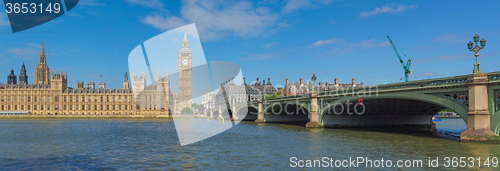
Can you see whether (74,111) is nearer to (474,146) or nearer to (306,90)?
(306,90)

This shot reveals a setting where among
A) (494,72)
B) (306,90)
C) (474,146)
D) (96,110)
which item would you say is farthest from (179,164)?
(96,110)

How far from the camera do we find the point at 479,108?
110ft

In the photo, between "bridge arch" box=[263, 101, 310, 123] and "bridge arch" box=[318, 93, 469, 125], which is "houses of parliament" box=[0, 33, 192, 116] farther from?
"bridge arch" box=[318, 93, 469, 125]

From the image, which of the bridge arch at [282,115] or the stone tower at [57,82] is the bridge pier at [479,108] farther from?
the stone tower at [57,82]

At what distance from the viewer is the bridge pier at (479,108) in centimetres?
3328

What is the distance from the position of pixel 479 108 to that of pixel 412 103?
1830cm

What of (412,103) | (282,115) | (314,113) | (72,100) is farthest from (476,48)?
(72,100)

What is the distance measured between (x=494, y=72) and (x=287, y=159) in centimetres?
2102

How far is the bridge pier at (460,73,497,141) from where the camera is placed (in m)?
33.3

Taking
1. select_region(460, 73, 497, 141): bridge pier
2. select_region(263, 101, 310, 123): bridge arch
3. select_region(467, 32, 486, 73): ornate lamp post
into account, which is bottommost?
select_region(263, 101, 310, 123): bridge arch

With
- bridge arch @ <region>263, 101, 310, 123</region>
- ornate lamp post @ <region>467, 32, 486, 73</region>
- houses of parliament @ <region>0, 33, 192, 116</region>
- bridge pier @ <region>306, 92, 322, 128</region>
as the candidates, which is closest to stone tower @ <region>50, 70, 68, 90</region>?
houses of parliament @ <region>0, 33, 192, 116</region>

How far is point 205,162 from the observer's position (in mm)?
27625

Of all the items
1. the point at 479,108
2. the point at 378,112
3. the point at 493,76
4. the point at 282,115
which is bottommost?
the point at 282,115

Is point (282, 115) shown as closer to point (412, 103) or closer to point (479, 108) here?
point (412, 103)
